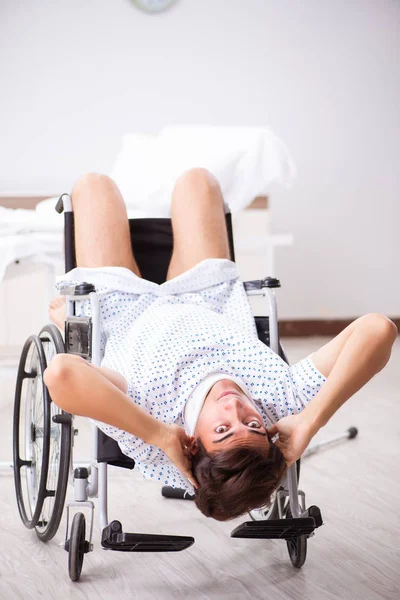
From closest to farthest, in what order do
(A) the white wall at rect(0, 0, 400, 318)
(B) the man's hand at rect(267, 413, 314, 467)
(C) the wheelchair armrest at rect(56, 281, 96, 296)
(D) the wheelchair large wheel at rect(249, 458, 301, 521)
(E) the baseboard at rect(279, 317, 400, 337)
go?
1. (B) the man's hand at rect(267, 413, 314, 467)
2. (C) the wheelchair armrest at rect(56, 281, 96, 296)
3. (D) the wheelchair large wheel at rect(249, 458, 301, 521)
4. (A) the white wall at rect(0, 0, 400, 318)
5. (E) the baseboard at rect(279, 317, 400, 337)

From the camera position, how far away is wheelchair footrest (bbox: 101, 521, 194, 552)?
1392 mm

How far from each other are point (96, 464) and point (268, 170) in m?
1.64

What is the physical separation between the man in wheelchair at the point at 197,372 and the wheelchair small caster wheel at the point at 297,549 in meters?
0.24

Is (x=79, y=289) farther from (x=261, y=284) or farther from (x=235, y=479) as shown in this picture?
(x=235, y=479)

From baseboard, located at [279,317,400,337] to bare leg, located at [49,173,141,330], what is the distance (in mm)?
2894

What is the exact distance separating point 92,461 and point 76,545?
0.58 feet

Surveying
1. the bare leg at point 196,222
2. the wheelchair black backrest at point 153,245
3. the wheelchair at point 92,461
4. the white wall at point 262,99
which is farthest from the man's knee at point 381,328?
the white wall at point 262,99

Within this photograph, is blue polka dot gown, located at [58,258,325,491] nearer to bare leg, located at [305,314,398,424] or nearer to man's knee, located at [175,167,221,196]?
bare leg, located at [305,314,398,424]

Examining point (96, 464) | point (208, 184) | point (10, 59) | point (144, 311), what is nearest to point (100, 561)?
point (96, 464)

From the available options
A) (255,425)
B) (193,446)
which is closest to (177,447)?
→ (193,446)

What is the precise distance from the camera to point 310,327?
4.92 meters

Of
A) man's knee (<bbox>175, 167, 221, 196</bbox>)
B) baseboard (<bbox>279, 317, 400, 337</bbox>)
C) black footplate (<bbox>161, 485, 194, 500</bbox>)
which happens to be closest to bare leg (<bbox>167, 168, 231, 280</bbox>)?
man's knee (<bbox>175, 167, 221, 196</bbox>)

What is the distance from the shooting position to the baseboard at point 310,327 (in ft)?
16.0

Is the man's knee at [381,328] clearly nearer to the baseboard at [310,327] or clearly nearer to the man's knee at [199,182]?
the man's knee at [199,182]
